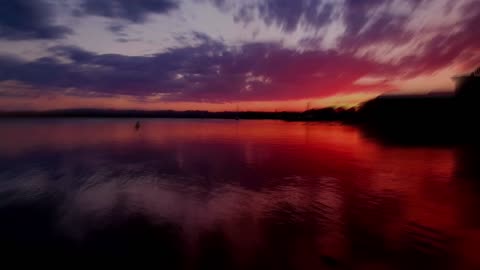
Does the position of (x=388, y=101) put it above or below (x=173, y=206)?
above

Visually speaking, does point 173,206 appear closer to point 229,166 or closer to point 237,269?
point 237,269

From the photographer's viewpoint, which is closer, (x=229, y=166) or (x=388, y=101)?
(x=229, y=166)

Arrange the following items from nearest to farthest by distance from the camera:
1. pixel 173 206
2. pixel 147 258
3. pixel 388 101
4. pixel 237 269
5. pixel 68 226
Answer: pixel 237 269 → pixel 147 258 → pixel 68 226 → pixel 173 206 → pixel 388 101

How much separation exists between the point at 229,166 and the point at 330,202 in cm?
1012

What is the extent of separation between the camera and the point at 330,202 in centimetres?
1154

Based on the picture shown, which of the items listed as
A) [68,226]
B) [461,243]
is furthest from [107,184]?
[461,243]

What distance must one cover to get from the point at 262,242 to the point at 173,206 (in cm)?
496

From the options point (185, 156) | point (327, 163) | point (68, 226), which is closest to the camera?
point (68, 226)

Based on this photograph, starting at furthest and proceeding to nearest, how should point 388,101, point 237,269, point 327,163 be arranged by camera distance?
1. point 388,101
2. point 327,163
3. point 237,269

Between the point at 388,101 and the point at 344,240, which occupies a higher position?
the point at 388,101

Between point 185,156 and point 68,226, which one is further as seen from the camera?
point 185,156

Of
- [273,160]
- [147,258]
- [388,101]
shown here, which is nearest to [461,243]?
[147,258]

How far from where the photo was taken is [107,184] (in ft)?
47.4

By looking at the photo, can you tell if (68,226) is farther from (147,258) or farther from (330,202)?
(330,202)
